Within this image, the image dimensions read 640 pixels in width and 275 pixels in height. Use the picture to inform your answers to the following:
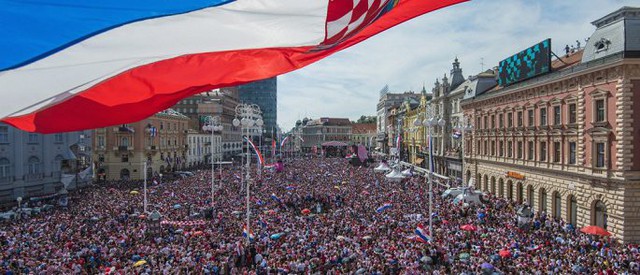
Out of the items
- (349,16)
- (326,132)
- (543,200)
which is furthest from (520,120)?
(326,132)

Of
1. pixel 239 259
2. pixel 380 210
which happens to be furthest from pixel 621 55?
pixel 239 259

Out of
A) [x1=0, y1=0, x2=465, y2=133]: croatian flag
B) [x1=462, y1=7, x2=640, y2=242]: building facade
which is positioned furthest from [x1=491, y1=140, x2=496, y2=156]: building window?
[x1=0, y1=0, x2=465, y2=133]: croatian flag

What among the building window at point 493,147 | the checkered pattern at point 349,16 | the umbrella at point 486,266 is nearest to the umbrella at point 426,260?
the umbrella at point 486,266

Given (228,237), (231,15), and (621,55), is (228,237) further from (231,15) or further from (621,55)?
(621,55)

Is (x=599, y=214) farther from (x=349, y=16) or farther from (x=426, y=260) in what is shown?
(x=349, y=16)

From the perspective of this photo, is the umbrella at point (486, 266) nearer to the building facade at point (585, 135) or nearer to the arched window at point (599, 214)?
the building facade at point (585, 135)

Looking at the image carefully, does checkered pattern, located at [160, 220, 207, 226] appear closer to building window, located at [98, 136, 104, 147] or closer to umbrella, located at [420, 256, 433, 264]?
umbrella, located at [420, 256, 433, 264]
